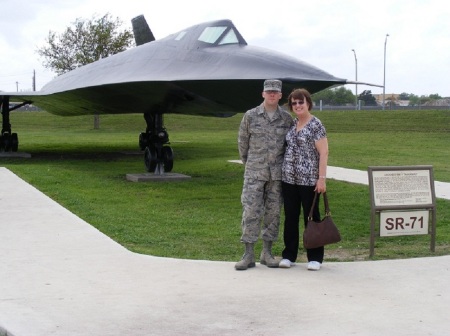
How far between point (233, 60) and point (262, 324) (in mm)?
7966

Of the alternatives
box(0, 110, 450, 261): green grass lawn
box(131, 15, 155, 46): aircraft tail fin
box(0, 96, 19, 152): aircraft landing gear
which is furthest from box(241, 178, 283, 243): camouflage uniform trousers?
box(0, 96, 19, 152): aircraft landing gear

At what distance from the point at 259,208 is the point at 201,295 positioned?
1.39 m

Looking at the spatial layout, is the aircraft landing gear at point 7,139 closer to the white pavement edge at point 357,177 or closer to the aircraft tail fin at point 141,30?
the aircraft tail fin at point 141,30

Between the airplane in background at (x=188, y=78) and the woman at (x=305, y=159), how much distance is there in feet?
14.4

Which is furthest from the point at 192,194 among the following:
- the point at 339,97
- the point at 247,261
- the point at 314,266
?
the point at 339,97

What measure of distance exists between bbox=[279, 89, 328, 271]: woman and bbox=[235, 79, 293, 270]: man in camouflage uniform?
3.7 inches

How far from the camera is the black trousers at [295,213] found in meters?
6.69

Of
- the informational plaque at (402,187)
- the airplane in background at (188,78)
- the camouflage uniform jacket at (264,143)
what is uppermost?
the airplane in background at (188,78)

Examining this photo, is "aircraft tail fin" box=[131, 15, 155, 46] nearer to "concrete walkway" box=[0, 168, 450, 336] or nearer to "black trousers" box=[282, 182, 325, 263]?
"concrete walkway" box=[0, 168, 450, 336]

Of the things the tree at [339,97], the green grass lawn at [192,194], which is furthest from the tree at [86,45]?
the tree at [339,97]

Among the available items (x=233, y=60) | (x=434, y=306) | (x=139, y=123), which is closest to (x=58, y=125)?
(x=139, y=123)

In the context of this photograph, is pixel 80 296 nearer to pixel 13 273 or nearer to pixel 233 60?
pixel 13 273

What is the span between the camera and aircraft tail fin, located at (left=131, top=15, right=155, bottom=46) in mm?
21688

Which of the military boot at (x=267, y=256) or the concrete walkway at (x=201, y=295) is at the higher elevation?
the military boot at (x=267, y=256)
